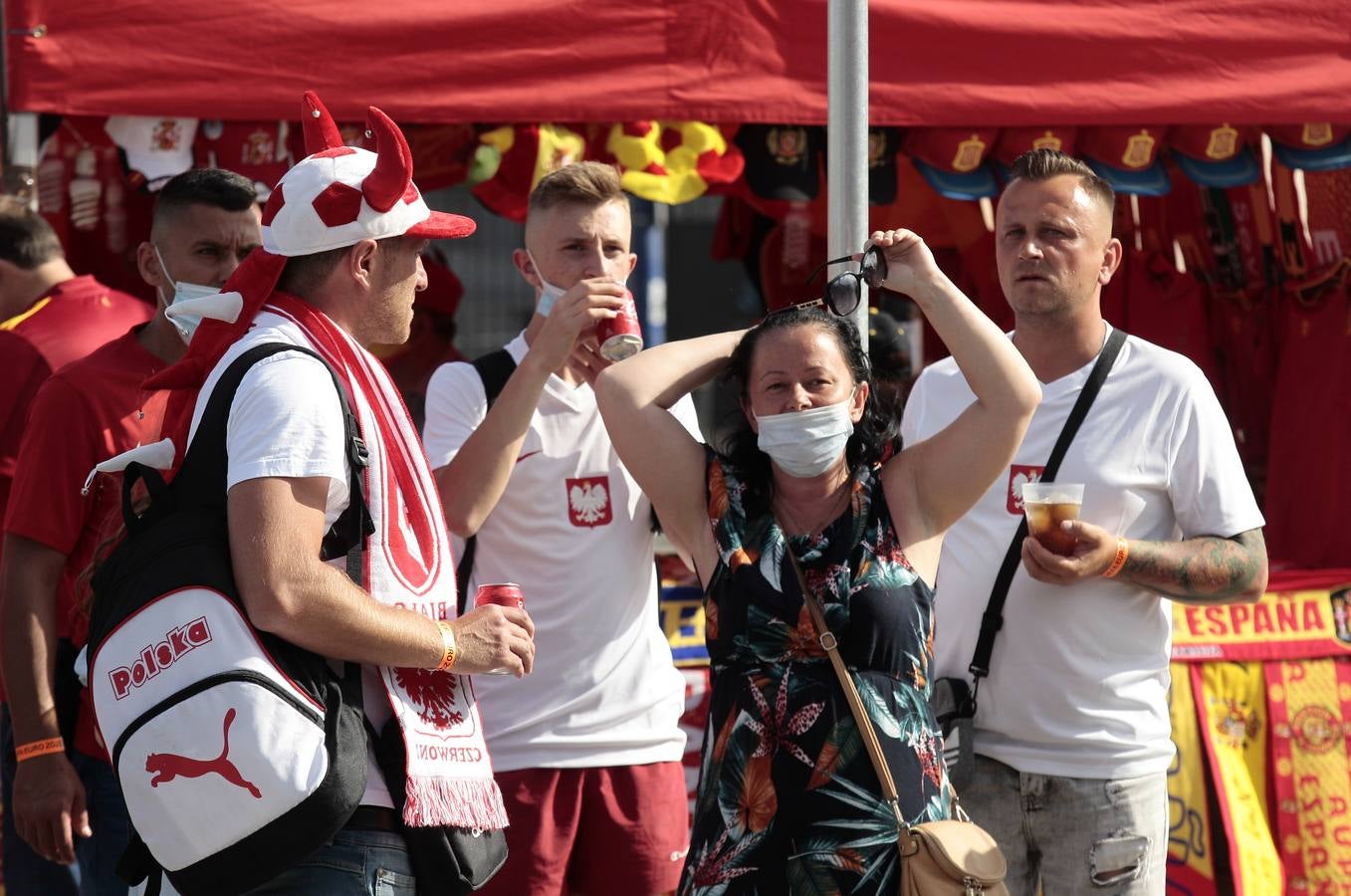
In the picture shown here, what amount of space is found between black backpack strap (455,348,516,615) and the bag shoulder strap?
96 cm

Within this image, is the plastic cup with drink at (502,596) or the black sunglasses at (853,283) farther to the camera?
the black sunglasses at (853,283)

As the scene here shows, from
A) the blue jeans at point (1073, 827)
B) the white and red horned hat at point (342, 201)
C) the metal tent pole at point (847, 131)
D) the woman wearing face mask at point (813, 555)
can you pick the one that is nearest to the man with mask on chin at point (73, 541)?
the white and red horned hat at point (342, 201)

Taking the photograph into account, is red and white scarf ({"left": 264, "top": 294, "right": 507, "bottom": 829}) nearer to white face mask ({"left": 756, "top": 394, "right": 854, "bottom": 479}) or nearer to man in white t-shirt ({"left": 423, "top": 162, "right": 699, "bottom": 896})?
white face mask ({"left": 756, "top": 394, "right": 854, "bottom": 479})

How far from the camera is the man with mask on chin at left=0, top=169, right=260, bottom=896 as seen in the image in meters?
3.15

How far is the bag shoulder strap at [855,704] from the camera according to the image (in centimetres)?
247

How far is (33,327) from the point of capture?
161 inches

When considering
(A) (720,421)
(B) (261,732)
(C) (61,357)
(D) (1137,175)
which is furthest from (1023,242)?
(C) (61,357)

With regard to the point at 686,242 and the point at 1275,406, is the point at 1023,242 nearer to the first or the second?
the point at 1275,406

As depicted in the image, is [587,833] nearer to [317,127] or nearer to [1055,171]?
[317,127]

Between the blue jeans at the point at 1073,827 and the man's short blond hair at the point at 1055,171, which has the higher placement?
the man's short blond hair at the point at 1055,171

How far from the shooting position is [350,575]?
2271 mm

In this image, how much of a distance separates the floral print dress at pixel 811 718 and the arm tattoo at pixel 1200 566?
674mm

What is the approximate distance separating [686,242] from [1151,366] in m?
5.19

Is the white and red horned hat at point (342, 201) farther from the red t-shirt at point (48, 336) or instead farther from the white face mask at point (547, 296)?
the red t-shirt at point (48, 336)
